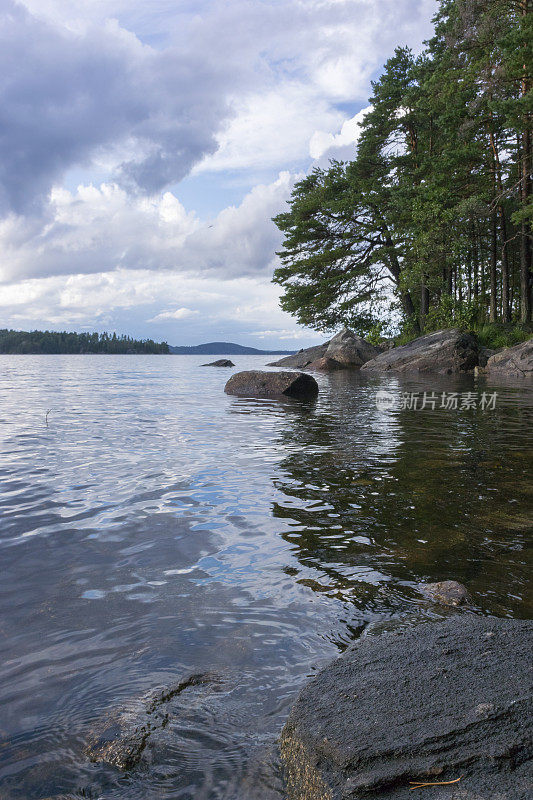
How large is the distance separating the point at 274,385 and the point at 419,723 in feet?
46.7

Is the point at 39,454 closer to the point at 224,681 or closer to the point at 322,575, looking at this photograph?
the point at 322,575

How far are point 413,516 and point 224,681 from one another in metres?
2.57

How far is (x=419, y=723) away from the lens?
1.75 metres

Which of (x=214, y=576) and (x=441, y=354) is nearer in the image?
(x=214, y=576)

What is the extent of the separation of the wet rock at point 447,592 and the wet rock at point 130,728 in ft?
4.58

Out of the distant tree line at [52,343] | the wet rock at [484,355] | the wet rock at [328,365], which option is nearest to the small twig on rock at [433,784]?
the wet rock at [484,355]

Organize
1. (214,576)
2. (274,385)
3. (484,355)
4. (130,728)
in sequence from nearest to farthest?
(130,728) → (214,576) → (274,385) → (484,355)

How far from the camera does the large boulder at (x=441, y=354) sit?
24.2m

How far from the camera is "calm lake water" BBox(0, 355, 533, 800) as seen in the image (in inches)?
76.5

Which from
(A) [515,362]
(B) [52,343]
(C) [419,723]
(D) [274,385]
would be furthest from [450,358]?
(B) [52,343]

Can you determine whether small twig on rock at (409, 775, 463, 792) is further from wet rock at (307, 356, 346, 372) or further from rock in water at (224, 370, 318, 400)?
wet rock at (307, 356, 346, 372)

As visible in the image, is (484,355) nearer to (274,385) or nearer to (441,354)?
(441,354)

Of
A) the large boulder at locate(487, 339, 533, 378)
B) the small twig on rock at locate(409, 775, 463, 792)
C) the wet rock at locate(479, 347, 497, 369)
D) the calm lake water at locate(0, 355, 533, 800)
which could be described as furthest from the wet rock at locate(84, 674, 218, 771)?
the wet rock at locate(479, 347, 497, 369)

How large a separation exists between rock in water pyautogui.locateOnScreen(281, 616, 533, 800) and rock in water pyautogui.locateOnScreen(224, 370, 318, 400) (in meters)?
12.8
